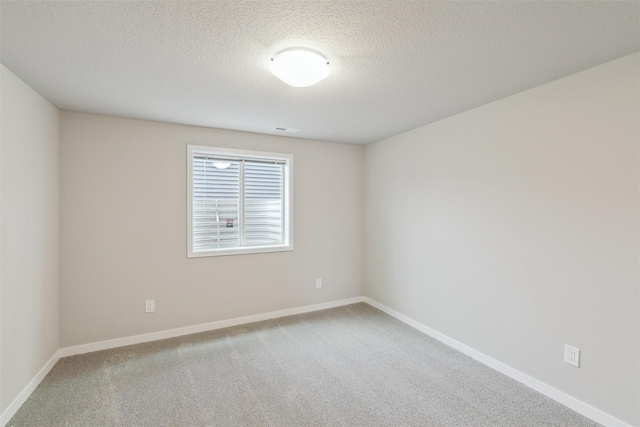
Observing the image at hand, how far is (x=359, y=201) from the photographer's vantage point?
436 cm

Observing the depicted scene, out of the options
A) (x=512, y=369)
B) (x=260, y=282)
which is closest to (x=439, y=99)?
(x=512, y=369)

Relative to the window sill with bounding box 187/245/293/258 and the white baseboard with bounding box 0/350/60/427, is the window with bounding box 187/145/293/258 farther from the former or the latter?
the white baseboard with bounding box 0/350/60/427

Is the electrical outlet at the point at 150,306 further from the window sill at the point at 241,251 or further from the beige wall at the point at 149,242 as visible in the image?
the window sill at the point at 241,251

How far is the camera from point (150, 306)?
3.10 m

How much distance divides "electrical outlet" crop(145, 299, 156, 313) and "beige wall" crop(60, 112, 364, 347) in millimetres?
38

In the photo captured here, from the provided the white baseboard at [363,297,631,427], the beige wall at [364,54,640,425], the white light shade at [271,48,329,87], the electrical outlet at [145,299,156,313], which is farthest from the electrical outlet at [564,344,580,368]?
the electrical outlet at [145,299,156,313]

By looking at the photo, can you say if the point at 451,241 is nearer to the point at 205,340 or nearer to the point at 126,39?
the point at 205,340

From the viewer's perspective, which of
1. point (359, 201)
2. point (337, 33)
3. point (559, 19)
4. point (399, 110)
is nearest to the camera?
point (559, 19)

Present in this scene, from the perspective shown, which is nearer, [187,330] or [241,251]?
[187,330]

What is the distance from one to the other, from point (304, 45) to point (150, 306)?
299cm

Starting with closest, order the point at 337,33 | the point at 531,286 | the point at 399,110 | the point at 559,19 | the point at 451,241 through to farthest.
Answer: the point at 559,19 → the point at 337,33 → the point at 531,286 → the point at 399,110 → the point at 451,241

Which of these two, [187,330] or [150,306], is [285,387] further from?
[150,306]

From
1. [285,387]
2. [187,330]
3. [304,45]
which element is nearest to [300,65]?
[304,45]

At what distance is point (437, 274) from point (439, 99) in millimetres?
1797
